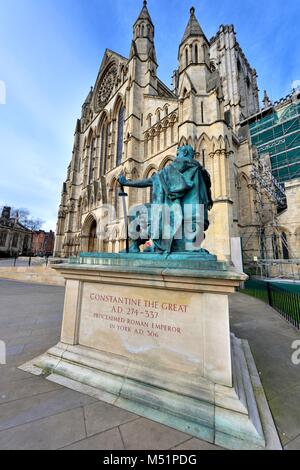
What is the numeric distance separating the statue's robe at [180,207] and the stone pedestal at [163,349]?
Result: 0.34 meters

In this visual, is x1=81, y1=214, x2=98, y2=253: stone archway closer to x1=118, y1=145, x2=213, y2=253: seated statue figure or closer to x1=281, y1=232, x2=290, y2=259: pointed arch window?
x1=281, y1=232, x2=290, y2=259: pointed arch window

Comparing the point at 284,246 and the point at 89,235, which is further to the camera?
the point at 89,235

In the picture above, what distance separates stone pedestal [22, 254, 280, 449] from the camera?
1.77m

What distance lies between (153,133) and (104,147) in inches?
402

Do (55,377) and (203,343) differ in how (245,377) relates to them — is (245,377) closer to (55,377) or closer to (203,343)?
(203,343)

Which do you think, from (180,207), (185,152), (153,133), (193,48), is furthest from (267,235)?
(180,207)

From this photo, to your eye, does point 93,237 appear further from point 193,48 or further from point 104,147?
point 193,48

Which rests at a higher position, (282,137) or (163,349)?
(282,137)

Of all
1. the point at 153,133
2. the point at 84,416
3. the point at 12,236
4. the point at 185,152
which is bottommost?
the point at 84,416

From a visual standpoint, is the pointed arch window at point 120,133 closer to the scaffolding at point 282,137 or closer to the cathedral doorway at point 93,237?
the cathedral doorway at point 93,237

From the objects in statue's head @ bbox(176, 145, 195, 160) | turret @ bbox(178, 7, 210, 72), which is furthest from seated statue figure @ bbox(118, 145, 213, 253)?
turret @ bbox(178, 7, 210, 72)

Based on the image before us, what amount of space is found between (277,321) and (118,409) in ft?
16.6

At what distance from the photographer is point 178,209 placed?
9.41ft

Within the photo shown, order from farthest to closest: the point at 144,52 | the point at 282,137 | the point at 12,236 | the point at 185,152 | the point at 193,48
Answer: the point at 12,236, the point at 282,137, the point at 144,52, the point at 193,48, the point at 185,152
